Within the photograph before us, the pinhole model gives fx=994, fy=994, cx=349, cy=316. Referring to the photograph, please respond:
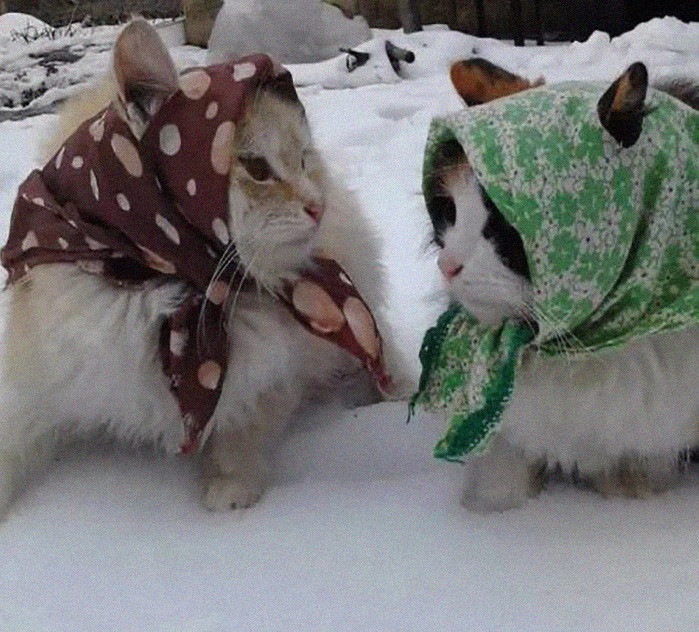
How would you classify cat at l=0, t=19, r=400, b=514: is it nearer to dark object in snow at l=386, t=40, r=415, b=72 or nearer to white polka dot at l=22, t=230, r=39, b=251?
white polka dot at l=22, t=230, r=39, b=251

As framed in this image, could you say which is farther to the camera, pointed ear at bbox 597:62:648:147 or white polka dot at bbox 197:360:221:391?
white polka dot at bbox 197:360:221:391

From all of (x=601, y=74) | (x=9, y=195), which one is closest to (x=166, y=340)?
(x=9, y=195)

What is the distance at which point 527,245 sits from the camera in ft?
3.33

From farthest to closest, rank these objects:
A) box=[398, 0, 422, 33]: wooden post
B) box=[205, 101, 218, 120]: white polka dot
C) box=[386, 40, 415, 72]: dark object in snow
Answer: box=[398, 0, 422, 33]: wooden post, box=[386, 40, 415, 72]: dark object in snow, box=[205, 101, 218, 120]: white polka dot

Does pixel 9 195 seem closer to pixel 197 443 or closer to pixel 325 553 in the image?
pixel 197 443

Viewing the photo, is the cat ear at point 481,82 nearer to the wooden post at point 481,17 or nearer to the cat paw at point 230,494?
the cat paw at point 230,494

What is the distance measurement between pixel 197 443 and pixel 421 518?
31cm

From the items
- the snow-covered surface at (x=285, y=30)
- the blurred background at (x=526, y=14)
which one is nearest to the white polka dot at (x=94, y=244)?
the snow-covered surface at (x=285, y=30)

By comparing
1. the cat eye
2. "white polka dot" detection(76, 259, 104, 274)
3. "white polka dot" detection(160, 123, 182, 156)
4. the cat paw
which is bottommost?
the cat paw

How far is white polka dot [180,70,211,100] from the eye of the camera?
1177mm

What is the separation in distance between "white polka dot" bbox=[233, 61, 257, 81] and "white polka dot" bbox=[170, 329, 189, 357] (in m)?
0.32

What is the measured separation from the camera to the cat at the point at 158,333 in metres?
1.21

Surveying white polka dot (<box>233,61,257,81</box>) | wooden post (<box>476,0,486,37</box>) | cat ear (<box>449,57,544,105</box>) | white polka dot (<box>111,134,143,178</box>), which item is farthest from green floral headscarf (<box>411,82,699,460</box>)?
wooden post (<box>476,0,486,37</box>)

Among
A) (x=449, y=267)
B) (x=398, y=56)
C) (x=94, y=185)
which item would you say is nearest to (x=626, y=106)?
(x=449, y=267)
